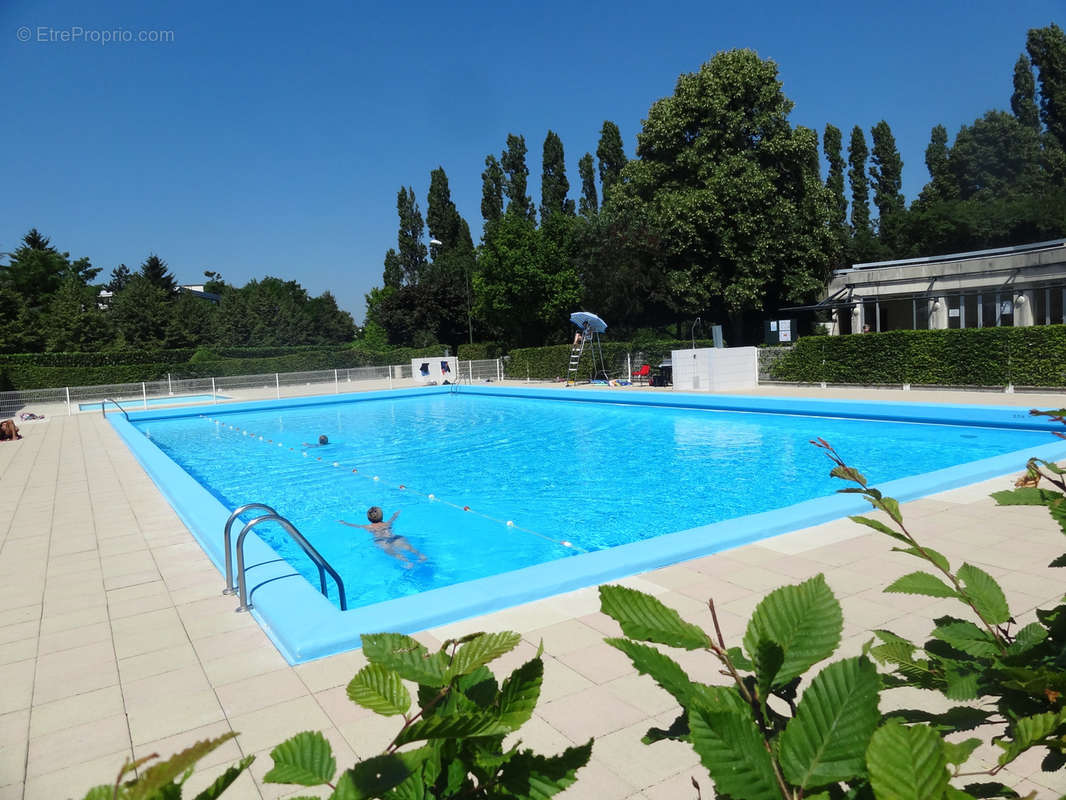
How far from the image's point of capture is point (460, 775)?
29.3 inches

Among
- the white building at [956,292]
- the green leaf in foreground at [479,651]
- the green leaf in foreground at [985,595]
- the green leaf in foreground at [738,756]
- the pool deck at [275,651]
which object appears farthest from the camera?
the white building at [956,292]

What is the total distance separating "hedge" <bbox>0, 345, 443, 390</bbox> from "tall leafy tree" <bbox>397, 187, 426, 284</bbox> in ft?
65.4

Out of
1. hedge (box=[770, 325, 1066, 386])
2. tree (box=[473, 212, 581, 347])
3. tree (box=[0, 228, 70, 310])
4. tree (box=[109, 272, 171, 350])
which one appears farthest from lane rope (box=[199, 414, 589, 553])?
tree (box=[0, 228, 70, 310])

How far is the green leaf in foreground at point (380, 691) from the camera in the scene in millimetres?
797

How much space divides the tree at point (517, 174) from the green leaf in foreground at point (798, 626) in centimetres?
5385

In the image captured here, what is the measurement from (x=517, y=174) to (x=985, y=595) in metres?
55.1

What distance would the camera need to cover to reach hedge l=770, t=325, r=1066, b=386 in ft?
51.1

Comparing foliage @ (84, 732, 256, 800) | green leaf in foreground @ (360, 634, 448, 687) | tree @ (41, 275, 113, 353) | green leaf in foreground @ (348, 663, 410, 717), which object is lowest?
green leaf in foreground @ (348, 663, 410, 717)

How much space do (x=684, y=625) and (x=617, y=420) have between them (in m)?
16.9

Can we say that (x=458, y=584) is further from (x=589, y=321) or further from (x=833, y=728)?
(x=589, y=321)

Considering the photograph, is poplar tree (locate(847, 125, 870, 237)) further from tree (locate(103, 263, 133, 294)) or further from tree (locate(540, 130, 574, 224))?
tree (locate(103, 263, 133, 294))

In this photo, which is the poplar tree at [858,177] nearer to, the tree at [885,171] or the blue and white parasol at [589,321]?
the tree at [885,171]

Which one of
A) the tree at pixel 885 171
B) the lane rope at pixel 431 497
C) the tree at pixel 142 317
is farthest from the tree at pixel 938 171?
the tree at pixel 142 317

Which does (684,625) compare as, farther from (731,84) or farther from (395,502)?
(731,84)
